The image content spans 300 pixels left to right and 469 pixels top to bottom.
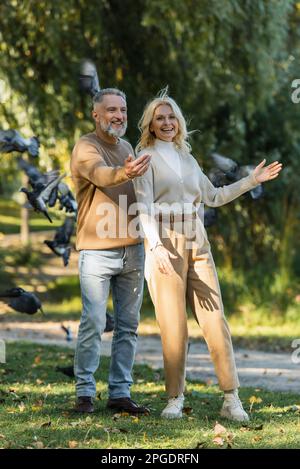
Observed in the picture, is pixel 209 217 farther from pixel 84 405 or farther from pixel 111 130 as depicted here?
pixel 84 405

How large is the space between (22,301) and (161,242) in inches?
69.9

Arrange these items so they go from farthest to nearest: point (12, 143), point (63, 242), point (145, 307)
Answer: point (145, 307), point (63, 242), point (12, 143)

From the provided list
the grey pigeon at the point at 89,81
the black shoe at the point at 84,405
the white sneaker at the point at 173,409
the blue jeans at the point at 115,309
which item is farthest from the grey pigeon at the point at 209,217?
the black shoe at the point at 84,405

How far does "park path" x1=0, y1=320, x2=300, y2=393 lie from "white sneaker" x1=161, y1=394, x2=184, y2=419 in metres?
1.85

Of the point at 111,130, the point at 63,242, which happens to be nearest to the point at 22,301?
the point at 63,242

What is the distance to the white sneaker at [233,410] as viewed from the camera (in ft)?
18.4

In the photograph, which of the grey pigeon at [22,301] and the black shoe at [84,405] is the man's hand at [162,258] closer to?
the black shoe at [84,405]

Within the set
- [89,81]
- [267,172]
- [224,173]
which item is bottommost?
[267,172]

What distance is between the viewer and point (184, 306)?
5621mm

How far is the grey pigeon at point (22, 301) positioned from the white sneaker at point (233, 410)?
5.82 feet

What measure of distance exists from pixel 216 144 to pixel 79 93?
2408 millimetres

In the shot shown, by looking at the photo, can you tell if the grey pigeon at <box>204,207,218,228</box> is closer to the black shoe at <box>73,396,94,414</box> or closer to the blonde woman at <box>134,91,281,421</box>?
the blonde woman at <box>134,91,281,421</box>

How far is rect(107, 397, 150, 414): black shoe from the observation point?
575 cm

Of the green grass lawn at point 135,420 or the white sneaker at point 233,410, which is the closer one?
the green grass lawn at point 135,420
